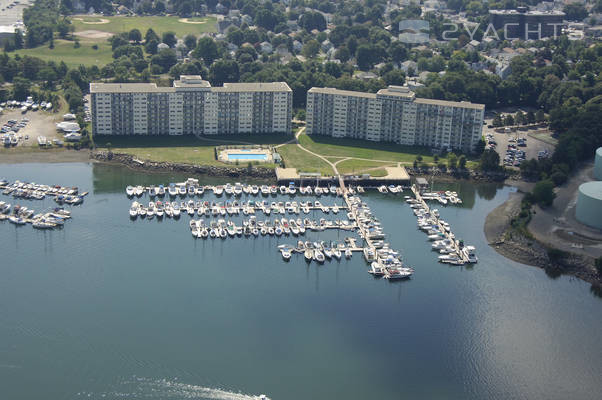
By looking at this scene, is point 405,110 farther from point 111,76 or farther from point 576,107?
point 111,76

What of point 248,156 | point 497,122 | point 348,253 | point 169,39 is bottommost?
point 348,253

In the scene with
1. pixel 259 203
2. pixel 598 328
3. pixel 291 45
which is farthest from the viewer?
pixel 291 45

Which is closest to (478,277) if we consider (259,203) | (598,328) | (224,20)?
(598,328)

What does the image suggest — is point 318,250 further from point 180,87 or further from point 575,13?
point 575,13

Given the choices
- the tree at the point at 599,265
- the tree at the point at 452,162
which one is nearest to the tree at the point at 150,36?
the tree at the point at 452,162

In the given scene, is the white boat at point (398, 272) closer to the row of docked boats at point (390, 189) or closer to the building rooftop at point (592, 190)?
the row of docked boats at point (390, 189)

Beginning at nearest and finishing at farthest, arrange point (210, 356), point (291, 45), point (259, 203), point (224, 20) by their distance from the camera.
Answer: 1. point (210, 356)
2. point (259, 203)
3. point (291, 45)
4. point (224, 20)

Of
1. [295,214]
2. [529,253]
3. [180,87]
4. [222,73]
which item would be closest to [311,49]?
[222,73]
